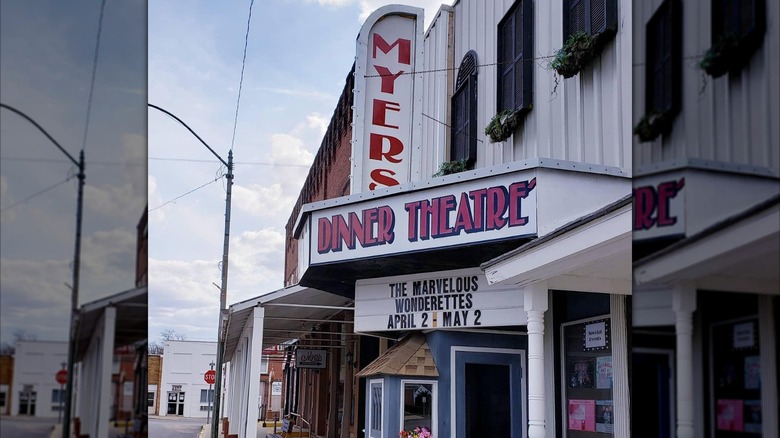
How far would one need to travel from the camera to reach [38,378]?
69cm

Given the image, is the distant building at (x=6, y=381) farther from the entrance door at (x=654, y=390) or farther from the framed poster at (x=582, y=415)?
the framed poster at (x=582, y=415)

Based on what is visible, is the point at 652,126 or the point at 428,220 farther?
the point at 428,220

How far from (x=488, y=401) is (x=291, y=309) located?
6477 millimetres

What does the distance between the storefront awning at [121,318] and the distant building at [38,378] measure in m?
0.03

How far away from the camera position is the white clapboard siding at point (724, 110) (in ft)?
1.83

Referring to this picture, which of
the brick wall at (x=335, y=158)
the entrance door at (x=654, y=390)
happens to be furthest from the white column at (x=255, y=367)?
the entrance door at (x=654, y=390)

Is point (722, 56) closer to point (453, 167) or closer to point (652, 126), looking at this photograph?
point (652, 126)

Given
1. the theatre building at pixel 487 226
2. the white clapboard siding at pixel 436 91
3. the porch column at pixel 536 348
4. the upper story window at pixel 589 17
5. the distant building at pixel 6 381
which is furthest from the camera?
the white clapboard siding at pixel 436 91

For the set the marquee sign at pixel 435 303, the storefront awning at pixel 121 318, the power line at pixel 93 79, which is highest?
the marquee sign at pixel 435 303

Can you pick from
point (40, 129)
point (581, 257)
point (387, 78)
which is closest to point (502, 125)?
point (387, 78)

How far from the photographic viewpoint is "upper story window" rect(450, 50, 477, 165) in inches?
478


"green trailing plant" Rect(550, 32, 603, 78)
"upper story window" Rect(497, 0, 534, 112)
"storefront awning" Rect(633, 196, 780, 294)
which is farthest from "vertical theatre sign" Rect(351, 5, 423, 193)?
"storefront awning" Rect(633, 196, 780, 294)

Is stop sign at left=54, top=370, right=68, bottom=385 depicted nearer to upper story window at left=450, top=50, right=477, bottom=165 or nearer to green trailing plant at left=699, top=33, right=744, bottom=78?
green trailing plant at left=699, top=33, right=744, bottom=78

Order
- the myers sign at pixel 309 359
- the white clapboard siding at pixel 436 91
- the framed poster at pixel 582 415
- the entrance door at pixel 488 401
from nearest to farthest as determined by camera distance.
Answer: the framed poster at pixel 582 415, the entrance door at pixel 488 401, the white clapboard siding at pixel 436 91, the myers sign at pixel 309 359
